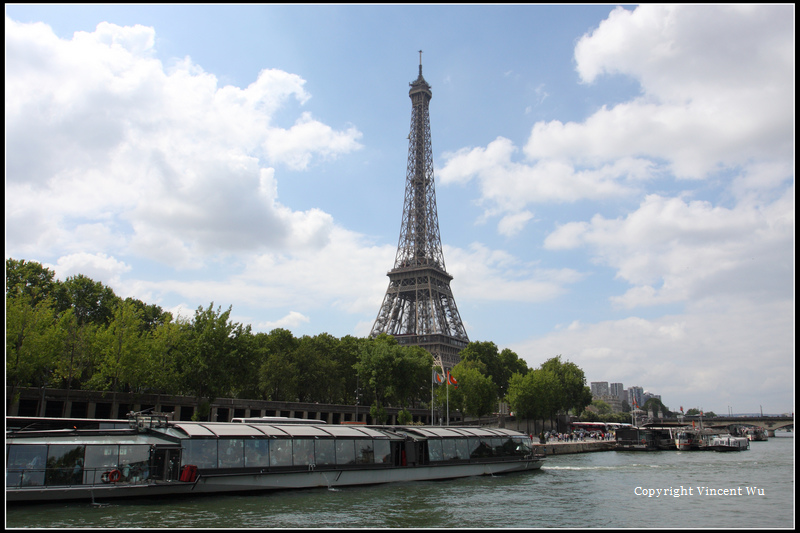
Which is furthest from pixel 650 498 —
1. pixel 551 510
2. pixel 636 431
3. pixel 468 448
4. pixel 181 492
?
pixel 636 431

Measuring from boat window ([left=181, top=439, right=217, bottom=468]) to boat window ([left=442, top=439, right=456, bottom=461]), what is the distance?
15732 mm

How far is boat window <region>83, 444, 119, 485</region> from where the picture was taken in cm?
2305

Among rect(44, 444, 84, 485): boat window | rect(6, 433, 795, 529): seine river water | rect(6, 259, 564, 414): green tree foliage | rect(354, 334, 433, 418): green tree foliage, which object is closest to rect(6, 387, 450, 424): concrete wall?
rect(6, 259, 564, 414): green tree foliage

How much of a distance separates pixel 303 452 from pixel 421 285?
318ft

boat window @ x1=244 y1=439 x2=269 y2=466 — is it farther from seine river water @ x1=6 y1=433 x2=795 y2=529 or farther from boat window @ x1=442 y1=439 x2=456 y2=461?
boat window @ x1=442 y1=439 x2=456 y2=461

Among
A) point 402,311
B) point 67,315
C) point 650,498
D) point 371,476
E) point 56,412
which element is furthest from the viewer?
point 402,311

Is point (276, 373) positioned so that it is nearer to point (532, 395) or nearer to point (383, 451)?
point (532, 395)

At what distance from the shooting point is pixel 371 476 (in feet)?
105

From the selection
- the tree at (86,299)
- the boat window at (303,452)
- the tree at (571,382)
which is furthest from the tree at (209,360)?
the tree at (571,382)

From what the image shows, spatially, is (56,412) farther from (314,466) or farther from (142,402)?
(314,466)

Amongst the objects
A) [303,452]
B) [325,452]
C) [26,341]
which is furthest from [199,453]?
[26,341]

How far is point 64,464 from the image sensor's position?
894 inches

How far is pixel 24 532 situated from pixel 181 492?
310 inches

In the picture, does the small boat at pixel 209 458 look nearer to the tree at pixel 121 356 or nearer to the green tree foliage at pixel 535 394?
the tree at pixel 121 356
